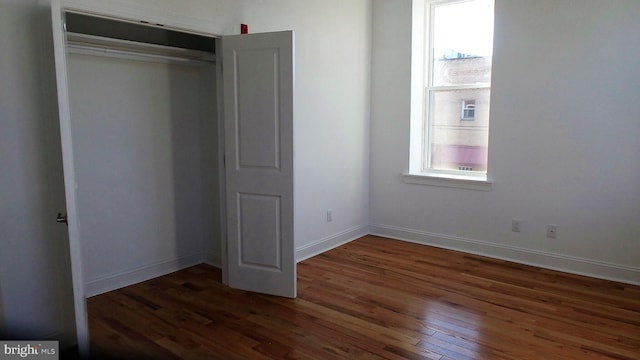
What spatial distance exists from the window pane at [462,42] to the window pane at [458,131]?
154 millimetres

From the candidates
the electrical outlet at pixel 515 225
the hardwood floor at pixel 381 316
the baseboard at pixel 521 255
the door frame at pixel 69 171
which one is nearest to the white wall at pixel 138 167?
the hardwood floor at pixel 381 316

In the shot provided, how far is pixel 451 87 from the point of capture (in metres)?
4.87

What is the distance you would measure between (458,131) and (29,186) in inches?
154

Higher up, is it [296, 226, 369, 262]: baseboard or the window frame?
→ the window frame

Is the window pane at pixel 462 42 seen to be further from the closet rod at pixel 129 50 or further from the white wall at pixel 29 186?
the white wall at pixel 29 186

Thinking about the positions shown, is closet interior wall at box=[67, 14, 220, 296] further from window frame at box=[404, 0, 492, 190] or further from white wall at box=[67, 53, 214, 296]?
window frame at box=[404, 0, 492, 190]

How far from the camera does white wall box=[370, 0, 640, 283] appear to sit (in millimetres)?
3807

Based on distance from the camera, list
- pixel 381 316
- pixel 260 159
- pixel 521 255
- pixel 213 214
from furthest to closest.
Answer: pixel 521 255 < pixel 213 214 < pixel 260 159 < pixel 381 316

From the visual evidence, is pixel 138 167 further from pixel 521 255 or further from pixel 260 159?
pixel 521 255

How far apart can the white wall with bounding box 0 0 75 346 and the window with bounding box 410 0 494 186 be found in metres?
3.53

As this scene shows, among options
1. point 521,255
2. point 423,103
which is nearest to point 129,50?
point 423,103

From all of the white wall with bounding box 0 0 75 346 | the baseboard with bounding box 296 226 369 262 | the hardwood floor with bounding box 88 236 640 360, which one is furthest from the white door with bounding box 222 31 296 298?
the white wall with bounding box 0 0 75 346

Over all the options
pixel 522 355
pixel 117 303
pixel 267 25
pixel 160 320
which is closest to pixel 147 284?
pixel 117 303

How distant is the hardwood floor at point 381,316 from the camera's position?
2760mm
